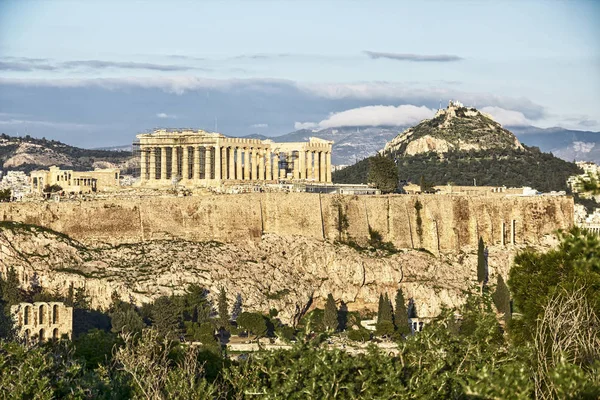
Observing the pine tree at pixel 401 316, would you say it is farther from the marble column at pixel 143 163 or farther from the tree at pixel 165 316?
the marble column at pixel 143 163

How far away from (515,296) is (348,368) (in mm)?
13423

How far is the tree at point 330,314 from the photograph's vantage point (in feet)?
275

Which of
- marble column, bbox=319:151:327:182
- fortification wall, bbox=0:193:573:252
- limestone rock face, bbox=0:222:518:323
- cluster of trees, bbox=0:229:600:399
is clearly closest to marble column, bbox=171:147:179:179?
marble column, bbox=319:151:327:182

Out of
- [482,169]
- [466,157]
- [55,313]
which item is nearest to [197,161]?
[55,313]

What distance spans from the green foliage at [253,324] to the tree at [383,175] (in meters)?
30.6

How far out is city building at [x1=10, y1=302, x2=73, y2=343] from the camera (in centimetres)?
7169

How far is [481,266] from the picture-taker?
98.9m

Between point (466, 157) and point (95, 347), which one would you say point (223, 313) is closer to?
point (95, 347)

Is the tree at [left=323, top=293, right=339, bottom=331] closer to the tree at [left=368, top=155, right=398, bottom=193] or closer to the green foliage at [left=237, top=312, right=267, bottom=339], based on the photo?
the green foliage at [left=237, top=312, right=267, bottom=339]

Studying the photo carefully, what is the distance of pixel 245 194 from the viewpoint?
95.1 metres

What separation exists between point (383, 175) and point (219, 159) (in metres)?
14.6

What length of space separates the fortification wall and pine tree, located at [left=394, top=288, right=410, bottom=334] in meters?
10.3

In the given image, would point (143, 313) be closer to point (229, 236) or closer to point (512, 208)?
point (229, 236)

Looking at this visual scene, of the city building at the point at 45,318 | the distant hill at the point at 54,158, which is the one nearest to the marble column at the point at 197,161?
the city building at the point at 45,318
